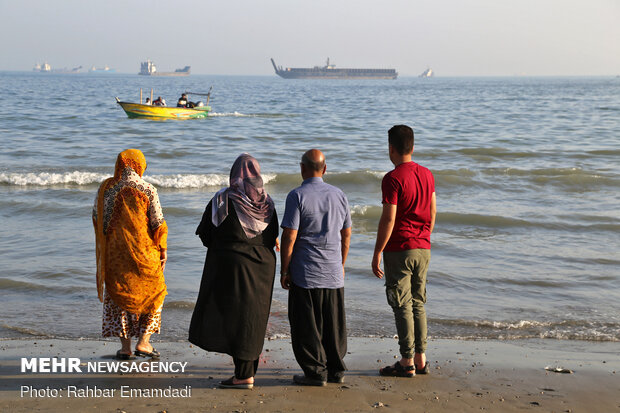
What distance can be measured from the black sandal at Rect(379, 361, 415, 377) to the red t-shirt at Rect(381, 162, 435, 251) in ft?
2.44

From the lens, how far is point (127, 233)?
4312 millimetres

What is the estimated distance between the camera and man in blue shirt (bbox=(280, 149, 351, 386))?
12.9ft

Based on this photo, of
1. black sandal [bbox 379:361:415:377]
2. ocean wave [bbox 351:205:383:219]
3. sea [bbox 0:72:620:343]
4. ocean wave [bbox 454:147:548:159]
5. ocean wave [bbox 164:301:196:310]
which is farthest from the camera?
ocean wave [bbox 454:147:548:159]

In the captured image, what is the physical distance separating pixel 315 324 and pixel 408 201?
2.97ft

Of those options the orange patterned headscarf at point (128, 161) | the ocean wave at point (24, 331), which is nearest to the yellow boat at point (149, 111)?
the ocean wave at point (24, 331)

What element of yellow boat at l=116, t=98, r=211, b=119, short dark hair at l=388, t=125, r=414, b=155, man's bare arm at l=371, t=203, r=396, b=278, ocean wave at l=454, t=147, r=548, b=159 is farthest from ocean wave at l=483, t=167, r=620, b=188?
yellow boat at l=116, t=98, r=211, b=119

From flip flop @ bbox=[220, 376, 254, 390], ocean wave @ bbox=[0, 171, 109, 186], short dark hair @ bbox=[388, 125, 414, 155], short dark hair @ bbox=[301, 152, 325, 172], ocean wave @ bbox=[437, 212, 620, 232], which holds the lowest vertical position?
ocean wave @ bbox=[0, 171, 109, 186]

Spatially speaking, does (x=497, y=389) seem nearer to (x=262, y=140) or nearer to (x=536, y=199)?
(x=536, y=199)

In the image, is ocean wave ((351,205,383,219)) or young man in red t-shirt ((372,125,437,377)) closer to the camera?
young man in red t-shirt ((372,125,437,377))

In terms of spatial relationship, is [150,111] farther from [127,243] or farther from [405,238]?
[405,238]

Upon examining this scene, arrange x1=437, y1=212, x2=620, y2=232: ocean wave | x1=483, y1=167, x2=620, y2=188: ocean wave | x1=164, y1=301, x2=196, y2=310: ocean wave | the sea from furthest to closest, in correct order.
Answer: x1=483, y1=167, x2=620, y2=188: ocean wave, x1=437, y1=212, x2=620, y2=232: ocean wave, x1=164, y1=301, x2=196, y2=310: ocean wave, the sea

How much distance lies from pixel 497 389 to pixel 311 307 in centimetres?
121

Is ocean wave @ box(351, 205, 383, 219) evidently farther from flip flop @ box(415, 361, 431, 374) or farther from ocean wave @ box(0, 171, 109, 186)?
flip flop @ box(415, 361, 431, 374)

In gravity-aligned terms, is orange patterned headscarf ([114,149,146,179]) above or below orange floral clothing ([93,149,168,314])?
above
